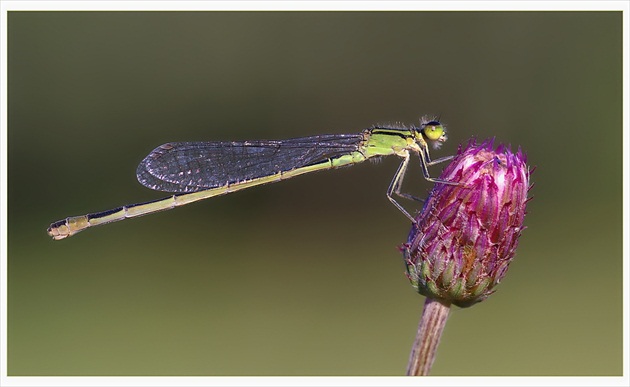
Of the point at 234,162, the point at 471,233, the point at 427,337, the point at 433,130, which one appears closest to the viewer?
the point at 427,337

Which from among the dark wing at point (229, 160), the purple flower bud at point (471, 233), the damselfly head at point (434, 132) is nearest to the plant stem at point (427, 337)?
the purple flower bud at point (471, 233)

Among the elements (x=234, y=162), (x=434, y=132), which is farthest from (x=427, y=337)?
(x=234, y=162)

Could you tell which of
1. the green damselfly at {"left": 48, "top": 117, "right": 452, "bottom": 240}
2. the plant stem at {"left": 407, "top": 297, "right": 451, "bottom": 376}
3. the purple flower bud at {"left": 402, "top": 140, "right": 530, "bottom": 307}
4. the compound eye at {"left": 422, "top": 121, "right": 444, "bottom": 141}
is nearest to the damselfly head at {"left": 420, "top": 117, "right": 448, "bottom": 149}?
the compound eye at {"left": 422, "top": 121, "right": 444, "bottom": 141}

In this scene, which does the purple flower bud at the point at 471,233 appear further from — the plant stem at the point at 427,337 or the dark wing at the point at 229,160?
the dark wing at the point at 229,160

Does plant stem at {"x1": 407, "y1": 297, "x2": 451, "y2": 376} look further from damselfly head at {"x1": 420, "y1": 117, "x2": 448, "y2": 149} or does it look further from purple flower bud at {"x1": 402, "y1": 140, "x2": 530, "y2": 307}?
damselfly head at {"x1": 420, "y1": 117, "x2": 448, "y2": 149}

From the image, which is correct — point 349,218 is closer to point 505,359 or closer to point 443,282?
point 505,359

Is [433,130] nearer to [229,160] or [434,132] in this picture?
[434,132]

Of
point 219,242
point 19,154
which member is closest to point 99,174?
point 19,154
